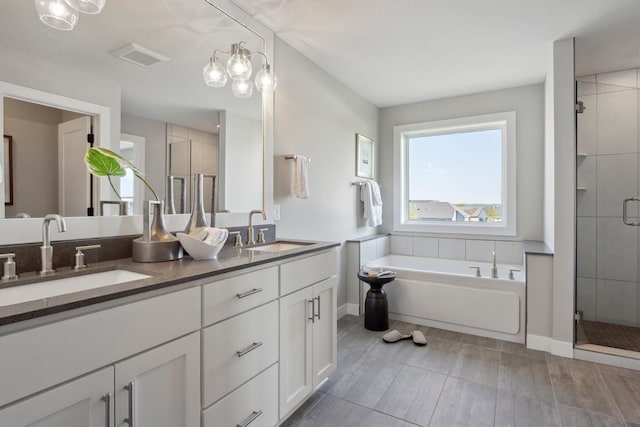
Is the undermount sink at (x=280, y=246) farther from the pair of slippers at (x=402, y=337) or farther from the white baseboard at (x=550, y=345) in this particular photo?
the white baseboard at (x=550, y=345)

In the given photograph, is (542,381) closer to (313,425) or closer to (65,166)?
(313,425)

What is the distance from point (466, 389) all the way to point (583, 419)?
0.58 meters

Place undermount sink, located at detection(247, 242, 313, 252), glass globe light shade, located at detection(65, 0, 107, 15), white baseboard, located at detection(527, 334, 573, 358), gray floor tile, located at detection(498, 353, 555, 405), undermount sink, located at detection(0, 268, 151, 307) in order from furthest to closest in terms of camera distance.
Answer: white baseboard, located at detection(527, 334, 573, 358), undermount sink, located at detection(247, 242, 313, 252), gray floor tile, located at detection(498, 353, 555, 405), glass globe light shade, located at detection(65, 0, 107, 15), undermount sink, located at detection(0, 268, 151, 307)

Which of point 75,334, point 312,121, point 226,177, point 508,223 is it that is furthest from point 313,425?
point 508,223

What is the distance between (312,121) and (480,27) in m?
1.43

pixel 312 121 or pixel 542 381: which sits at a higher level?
pixel 312 121

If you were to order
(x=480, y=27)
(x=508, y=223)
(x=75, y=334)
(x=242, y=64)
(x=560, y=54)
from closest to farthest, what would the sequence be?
(x=75, y=334) < (x=242, y=64) < (x=480, y=27) < (x=560, y=54) < (x=508, y=223)

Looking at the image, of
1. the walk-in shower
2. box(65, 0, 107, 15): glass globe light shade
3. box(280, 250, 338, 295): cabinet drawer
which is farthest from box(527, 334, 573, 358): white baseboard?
box(65, 0, 107, 15): glass globe light shade

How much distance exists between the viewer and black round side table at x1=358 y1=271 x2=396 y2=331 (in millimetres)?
2994

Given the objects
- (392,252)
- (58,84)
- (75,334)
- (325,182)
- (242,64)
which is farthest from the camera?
(392,252)

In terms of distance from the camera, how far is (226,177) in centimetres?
214

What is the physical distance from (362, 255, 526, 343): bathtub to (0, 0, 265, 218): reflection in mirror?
1.76 metres

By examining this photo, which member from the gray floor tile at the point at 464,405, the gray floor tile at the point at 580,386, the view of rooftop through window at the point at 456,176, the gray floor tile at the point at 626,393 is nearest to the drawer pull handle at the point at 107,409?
the gray floor tile at the point at 464,405

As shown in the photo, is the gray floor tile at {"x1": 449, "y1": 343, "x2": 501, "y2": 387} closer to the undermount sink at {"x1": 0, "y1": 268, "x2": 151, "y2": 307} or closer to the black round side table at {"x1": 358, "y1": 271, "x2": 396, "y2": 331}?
the black round side table at {"x1": 358, "y1": 271, "x2": 396, "y2": 331}
